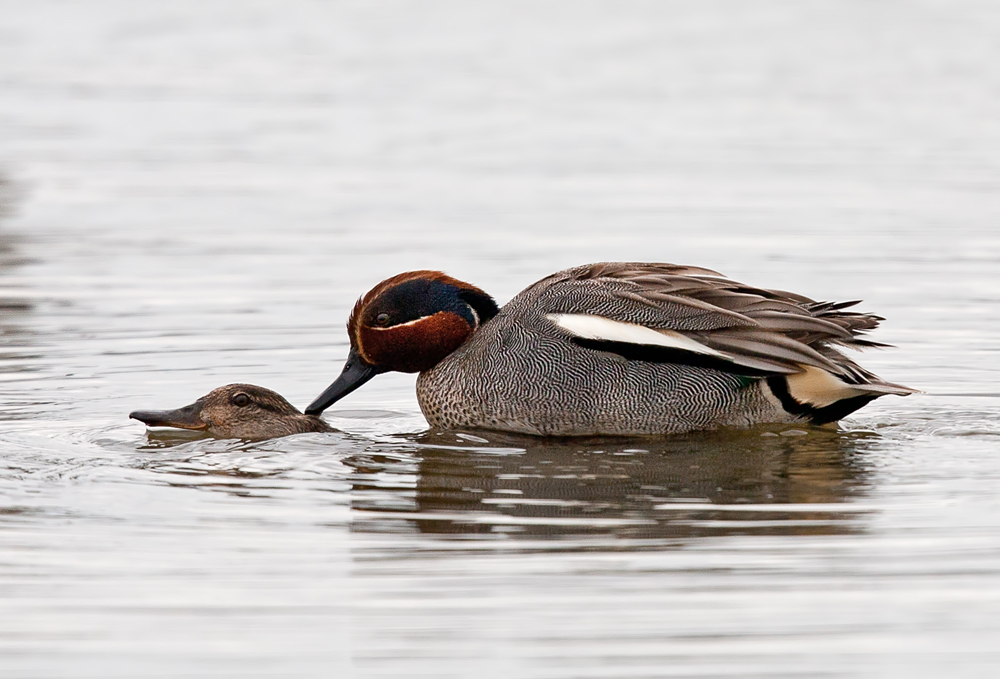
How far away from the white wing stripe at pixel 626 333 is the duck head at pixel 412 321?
2.41 feet

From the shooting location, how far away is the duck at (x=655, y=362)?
8.02m

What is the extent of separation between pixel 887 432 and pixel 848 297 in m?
3.34

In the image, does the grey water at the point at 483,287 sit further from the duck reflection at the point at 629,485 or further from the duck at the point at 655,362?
the duck at the point at 655,362

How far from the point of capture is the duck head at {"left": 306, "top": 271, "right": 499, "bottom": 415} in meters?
8.67

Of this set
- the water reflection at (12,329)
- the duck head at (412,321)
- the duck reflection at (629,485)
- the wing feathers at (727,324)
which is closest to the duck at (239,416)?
the duck head at (412,321)

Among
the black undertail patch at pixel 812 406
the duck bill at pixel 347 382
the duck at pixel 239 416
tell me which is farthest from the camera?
the duck bill at pixel 347 382

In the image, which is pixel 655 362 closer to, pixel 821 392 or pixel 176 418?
pixel 821 392

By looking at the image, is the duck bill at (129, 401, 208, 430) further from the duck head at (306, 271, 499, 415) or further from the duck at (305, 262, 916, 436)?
the duck at (305, 262, 916, 436)

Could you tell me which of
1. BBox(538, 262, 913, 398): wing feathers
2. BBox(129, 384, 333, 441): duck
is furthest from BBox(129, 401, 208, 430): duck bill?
BBox(538, 262, 913, 398): wing feathers

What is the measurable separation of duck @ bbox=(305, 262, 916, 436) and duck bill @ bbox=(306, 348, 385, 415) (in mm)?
448

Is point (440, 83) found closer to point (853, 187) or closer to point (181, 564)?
point (853, 187)

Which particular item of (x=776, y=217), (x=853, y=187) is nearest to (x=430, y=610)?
(x=776, y=217)

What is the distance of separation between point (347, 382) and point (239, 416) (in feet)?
2.18

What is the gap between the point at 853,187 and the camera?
14.6 metres
